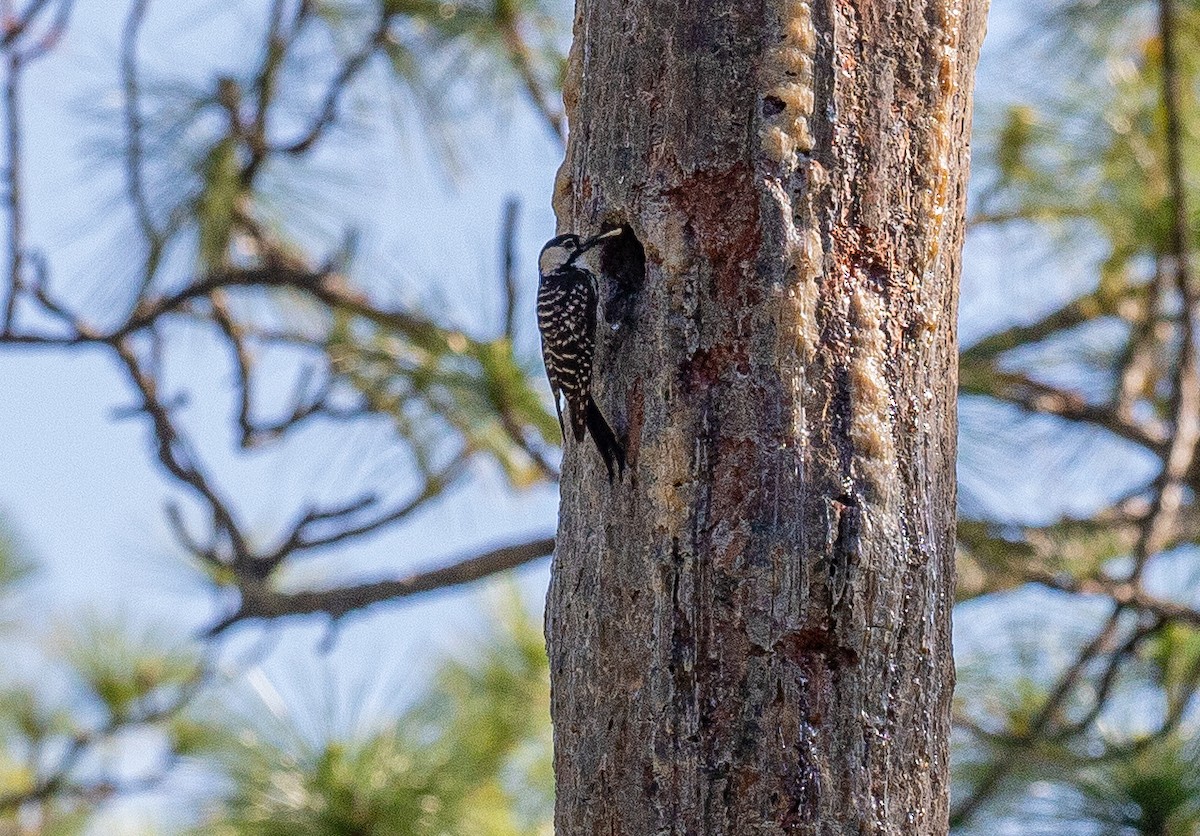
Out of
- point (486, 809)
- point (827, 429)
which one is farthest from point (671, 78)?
point (486, 809)

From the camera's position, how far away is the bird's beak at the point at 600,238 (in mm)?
2148

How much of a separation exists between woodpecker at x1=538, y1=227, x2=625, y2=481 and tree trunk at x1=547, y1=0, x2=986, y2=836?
1.8 inches

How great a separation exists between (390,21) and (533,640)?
6.59 ft

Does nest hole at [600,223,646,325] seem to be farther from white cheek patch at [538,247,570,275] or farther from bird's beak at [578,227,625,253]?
white cheek patch at [538,247,570,275]

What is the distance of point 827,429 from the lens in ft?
6.22

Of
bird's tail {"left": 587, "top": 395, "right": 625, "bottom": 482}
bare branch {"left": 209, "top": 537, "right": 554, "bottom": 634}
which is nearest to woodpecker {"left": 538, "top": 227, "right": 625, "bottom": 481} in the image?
bird's tail {"left": 587, "top": 395, "right": 625, "bottom": 482}

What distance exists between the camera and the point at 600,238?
7.16ft

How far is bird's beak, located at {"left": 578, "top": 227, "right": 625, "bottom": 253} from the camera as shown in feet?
7.05

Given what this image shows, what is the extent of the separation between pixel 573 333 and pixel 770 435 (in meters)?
0.56

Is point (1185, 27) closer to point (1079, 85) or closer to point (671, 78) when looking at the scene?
point (1079, 85)

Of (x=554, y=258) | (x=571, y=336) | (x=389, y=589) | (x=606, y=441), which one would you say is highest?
(x=554, y=258)

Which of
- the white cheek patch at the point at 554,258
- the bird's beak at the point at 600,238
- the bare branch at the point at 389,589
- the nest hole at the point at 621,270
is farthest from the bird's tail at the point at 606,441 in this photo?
the bare branch at the point at 389,589

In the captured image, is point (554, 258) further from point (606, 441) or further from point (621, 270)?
point (606, 441)

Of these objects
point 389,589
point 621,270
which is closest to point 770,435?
point 621,270
